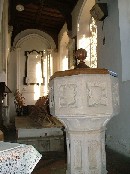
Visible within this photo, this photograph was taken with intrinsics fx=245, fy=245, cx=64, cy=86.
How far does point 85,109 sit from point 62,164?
138cm

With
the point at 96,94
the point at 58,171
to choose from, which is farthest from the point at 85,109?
the point at 58,171

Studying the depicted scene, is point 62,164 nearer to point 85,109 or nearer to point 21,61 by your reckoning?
point 85,109

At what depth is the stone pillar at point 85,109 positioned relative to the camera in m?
2.37

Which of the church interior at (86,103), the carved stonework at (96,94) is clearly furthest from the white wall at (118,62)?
the carved stonework at (96,94)

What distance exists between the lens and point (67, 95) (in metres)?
2.43

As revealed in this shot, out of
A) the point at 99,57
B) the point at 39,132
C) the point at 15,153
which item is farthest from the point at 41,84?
the point at 15,153

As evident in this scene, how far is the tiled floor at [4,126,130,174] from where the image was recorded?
308cm

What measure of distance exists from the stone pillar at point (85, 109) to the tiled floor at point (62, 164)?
60 centimetres

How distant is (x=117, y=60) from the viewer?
14.8 feet

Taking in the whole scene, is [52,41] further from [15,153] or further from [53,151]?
[15,153]

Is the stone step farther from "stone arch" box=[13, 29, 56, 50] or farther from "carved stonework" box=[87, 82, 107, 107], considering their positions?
"stone arch" box=[13, 29, 56, 50]

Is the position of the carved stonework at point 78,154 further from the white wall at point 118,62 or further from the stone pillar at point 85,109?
the white wall at point 118,62

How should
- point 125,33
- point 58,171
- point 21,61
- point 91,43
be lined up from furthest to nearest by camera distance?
point 21,61 → point 91,43 → point 125,33 → point 58,171

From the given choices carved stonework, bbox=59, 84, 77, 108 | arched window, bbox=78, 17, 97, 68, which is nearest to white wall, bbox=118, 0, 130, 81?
carved stonework, bbox=59, 84, 77, 108
